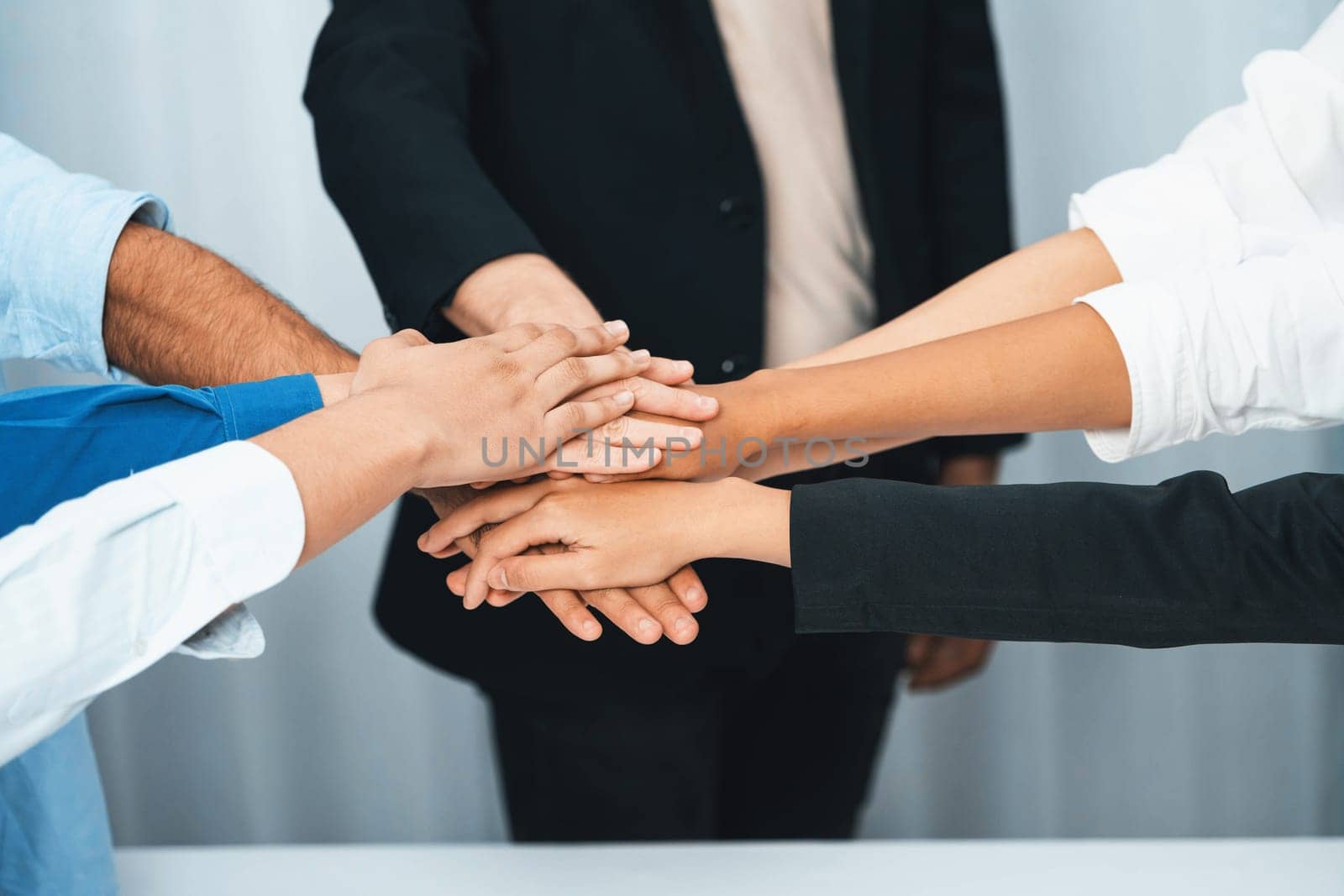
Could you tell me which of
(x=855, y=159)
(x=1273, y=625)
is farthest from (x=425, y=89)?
(x=1273, y=625)

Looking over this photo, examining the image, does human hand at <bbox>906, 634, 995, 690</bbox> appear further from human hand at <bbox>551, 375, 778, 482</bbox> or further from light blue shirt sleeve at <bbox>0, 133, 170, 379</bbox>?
light blue shirt sleeve at <bbox>0, 133, 170, 379</bbox>

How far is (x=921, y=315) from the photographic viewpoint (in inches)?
39.6

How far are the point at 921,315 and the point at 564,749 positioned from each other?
573 mm

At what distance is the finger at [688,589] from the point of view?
0.89 metres

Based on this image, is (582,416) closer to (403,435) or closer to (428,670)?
(403,435)

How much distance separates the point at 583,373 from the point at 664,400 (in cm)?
7

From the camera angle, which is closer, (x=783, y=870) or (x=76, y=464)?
(x=76, y=464)

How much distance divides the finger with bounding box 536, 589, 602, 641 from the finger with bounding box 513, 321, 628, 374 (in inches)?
7.3

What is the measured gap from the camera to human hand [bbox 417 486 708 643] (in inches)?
34.6

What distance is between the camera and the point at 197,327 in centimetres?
97

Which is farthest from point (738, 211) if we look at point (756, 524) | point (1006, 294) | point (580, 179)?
point (756, 524)

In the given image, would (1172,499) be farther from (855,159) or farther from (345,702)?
(345,702)

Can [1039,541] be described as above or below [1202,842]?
above

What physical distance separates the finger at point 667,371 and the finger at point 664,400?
0.05 ft
